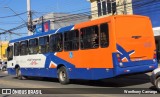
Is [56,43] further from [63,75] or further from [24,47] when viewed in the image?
[24,47]

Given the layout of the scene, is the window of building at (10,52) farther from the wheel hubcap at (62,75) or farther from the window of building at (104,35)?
the window of building at (104,35)

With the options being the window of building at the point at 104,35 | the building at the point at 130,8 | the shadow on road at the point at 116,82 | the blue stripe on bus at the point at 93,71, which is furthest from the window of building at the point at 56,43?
the building at the point at 130,8

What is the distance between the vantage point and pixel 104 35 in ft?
48.4

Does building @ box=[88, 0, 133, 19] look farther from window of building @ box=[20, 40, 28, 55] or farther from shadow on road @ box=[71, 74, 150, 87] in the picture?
shadow on road @ box=[71, 74, 150, 87]

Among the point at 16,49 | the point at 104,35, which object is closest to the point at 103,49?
the point at 104,35

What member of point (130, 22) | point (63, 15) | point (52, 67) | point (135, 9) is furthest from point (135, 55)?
point (63, 15)

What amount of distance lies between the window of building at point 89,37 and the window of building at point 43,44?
386cm

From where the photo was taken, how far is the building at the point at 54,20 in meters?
47.3

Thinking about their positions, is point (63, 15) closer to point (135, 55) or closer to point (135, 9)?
point (135, 9)

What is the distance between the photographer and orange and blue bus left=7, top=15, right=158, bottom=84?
568 inches

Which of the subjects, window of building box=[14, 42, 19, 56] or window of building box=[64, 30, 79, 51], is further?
window of building box=[14, 42, 19, 56]

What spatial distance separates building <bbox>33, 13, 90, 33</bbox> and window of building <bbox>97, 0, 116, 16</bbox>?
407 inches

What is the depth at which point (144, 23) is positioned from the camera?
1545 cm

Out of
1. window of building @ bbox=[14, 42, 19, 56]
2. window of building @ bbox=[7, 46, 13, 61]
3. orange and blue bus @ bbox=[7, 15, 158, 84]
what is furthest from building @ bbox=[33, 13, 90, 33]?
orange and blue bus @ bbox=[7, 15, 158, 84]
